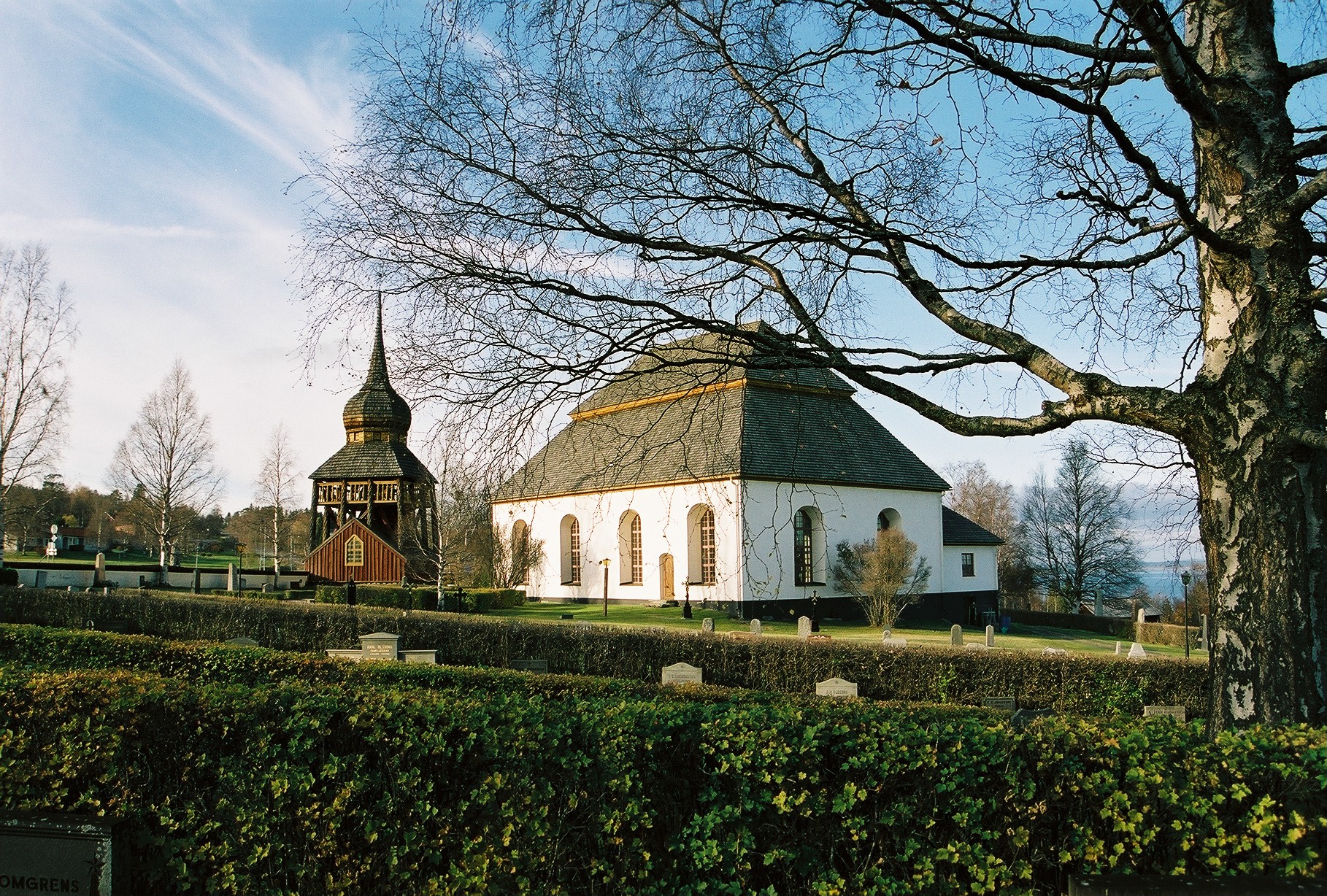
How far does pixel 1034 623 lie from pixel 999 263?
1744 inches

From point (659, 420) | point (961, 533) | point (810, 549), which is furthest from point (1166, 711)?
point (961, 533)

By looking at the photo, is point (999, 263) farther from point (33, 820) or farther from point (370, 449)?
point (370, 449)

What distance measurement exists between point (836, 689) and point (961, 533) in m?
29.8

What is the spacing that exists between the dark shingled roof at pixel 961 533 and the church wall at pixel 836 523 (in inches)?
55.4

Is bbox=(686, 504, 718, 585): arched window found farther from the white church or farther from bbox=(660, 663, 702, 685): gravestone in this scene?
bbox=(660, 663, 702, 685): gravestone

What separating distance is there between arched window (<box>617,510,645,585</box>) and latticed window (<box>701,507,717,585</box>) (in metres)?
3.75

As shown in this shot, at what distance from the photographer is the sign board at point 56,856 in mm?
4781

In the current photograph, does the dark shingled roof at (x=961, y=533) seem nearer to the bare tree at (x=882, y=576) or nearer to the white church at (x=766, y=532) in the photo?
the white church at (x=766, y=532)

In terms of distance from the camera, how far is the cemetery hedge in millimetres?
4141

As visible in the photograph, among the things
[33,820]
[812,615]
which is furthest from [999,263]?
[812,615]

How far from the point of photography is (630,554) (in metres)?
38.9

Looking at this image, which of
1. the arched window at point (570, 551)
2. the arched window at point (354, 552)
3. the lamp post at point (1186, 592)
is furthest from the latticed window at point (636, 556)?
the lamp post at point (1186, 592)

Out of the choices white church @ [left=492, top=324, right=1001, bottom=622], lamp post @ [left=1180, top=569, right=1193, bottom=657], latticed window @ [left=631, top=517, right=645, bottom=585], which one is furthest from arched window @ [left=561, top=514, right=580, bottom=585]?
lamp post @ [left=1180, top=569, right=1193, bottom=657]

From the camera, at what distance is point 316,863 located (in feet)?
15.3
